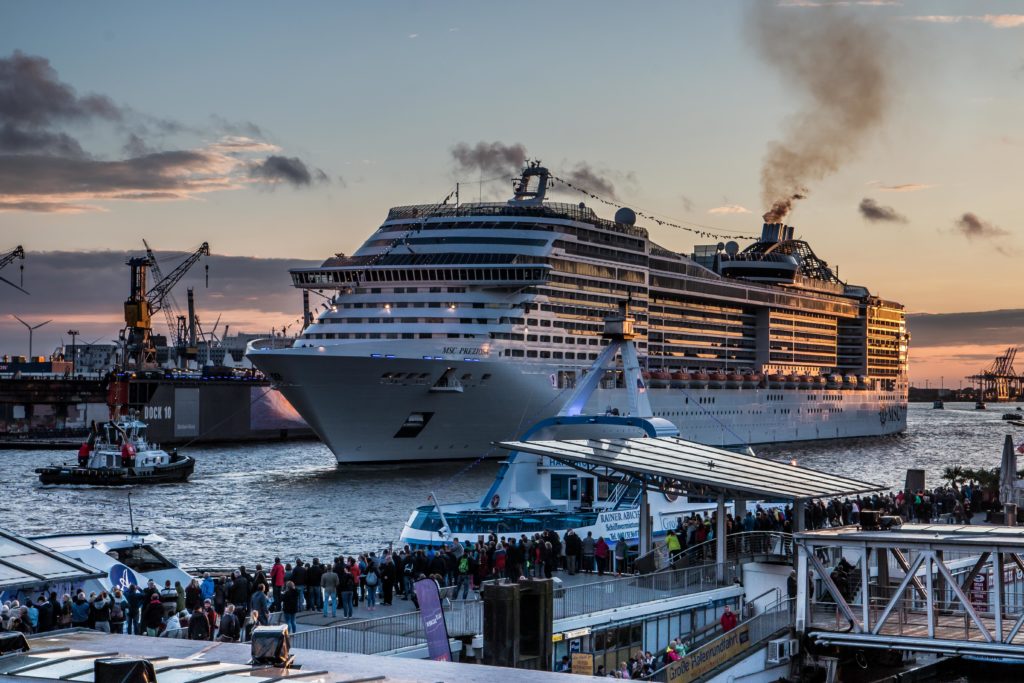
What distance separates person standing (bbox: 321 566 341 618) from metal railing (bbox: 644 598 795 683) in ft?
22.4

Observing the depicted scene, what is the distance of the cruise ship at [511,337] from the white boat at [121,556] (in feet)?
121

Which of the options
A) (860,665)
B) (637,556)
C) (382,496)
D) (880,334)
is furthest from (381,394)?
(880,334)

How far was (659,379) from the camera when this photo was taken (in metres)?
95.8

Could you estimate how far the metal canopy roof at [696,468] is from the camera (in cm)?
2639

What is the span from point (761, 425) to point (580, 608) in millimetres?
88088

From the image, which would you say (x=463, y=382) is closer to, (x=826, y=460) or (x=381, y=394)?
(x=381, y=394)

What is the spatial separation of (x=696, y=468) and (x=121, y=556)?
44.4 ft

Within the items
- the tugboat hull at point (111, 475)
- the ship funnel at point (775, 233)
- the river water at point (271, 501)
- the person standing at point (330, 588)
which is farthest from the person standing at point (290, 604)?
the ship funnel at point (775, 233)

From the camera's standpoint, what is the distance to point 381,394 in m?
71.2

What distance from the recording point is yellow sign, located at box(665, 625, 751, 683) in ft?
72.4

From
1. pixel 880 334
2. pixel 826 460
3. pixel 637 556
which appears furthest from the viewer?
pixel 880 334

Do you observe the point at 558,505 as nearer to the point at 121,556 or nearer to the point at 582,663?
the point at 121,556

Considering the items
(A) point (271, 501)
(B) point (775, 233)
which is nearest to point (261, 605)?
(A) point (271, 501)

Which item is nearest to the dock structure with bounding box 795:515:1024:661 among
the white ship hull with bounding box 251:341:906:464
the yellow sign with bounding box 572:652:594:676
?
the yellow sign with bounding box 572:652:594:676
